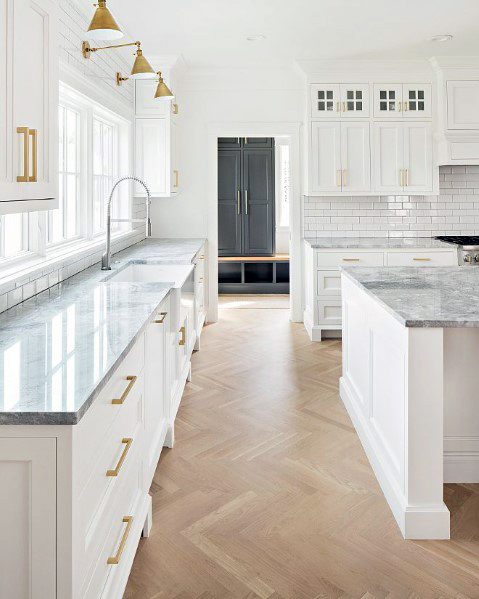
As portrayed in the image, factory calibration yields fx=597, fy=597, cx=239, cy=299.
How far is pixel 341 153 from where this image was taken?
597 cm

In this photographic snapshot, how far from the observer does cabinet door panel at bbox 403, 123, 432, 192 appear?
5969 mm

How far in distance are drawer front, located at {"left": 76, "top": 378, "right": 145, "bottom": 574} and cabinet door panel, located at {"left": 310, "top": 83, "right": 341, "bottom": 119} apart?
4.53 metres

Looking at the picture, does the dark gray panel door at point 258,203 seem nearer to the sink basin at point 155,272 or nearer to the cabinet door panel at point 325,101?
the cabinet door panel at point 325,101

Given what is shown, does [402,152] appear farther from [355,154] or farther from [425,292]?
[425,292]

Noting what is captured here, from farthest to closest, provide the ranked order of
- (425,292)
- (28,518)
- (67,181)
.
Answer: (67,181) → (425,292) → (28,518)

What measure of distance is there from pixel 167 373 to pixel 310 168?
11.8 ft

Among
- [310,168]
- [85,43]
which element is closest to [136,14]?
[85,43]

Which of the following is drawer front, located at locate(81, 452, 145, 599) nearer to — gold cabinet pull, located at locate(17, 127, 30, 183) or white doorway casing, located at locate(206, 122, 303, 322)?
gold cabinet pull, located at locate(17, 127, 30, 183)

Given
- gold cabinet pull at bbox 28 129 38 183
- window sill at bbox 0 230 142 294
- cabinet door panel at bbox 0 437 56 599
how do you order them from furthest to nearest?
window sill at bbox 0 230 142 294
gold cabinet pull at bbox 28 129 38 183
cabinet door panel at bbox 0 437 56 599

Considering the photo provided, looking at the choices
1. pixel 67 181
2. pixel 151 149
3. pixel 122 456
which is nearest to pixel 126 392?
pixel 122 456

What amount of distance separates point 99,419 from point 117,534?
46 cm

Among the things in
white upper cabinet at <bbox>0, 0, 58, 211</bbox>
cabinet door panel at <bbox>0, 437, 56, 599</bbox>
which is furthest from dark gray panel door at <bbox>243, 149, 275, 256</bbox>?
cabinet door panel at <bbox>0, 437, 56, 599</bbox>

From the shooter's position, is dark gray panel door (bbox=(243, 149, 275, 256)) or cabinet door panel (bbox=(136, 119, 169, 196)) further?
dark gray panel door (bbox=(243, 149, 275, 256))

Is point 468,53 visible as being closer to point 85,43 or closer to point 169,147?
point 169,147
